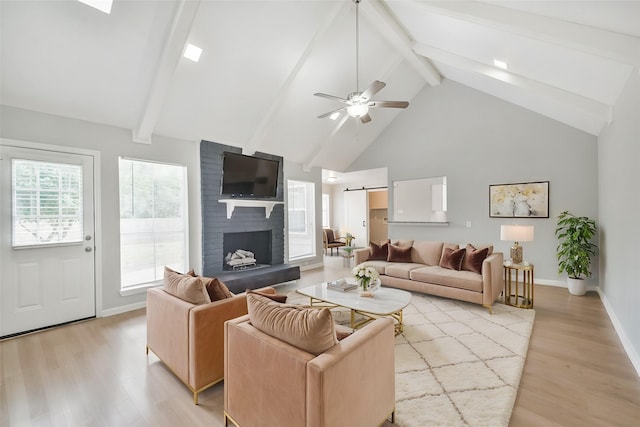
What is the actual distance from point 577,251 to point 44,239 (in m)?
7.26

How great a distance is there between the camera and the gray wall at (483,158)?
15.4 ft

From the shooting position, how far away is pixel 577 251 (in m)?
4.25

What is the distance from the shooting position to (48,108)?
11.0 feet

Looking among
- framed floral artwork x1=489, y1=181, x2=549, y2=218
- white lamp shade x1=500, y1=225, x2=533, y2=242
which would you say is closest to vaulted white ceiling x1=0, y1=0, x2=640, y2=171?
framed floral artwork x1=489, y1=181, x2=549, y2=218

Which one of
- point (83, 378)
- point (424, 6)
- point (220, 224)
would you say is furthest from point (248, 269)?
point (424, 6)

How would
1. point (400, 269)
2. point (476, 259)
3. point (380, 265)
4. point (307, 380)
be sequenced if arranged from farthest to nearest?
1. point (380, 265)
2. point (400, 269)
3. point (476, 259)
4. point (307, 380)

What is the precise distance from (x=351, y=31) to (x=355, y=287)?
367cm

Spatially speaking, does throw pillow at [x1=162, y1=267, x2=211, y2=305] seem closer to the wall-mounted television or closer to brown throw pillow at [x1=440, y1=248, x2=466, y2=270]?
the wall-mounted television

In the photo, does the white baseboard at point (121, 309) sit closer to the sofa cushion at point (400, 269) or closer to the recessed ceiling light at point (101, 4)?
the recessed ceiling light at point (101, 4)

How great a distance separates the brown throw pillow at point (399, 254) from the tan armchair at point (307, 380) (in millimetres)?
3294

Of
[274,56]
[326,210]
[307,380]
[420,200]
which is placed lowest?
[307,380]

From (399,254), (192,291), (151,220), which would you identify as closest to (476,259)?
(399,254)

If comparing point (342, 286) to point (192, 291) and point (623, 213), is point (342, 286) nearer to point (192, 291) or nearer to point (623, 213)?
point (192, 291)

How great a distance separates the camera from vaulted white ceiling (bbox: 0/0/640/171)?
8.34 ft
